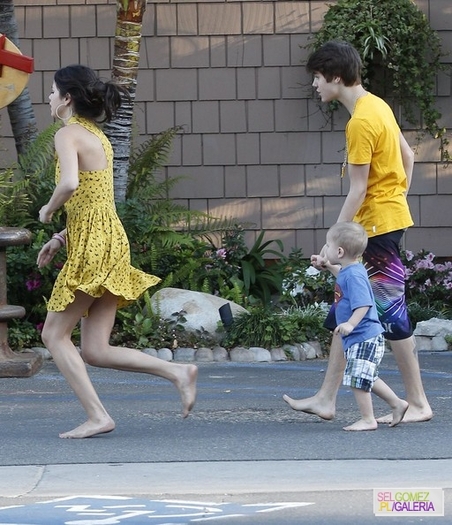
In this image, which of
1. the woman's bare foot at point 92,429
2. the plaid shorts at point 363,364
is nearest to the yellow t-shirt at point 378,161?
the plaid shorts at point 363,364

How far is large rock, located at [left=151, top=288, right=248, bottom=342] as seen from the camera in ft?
27.3

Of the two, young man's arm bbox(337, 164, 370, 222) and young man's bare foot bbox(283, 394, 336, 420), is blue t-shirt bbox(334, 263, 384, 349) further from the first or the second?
young man's bare foot bbox(283, 394, 336, 420)

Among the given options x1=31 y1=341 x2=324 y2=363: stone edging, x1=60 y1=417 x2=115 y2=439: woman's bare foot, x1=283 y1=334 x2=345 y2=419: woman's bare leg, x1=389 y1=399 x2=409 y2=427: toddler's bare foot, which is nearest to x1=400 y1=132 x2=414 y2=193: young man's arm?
x1=283 y1=334 x2=345 y2=419: woman's bare leg

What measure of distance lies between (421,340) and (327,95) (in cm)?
343

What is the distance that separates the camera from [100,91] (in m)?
5.30

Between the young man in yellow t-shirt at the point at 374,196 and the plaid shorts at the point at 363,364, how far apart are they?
6.5 inches

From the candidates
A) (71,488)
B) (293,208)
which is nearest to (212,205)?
(293,208)

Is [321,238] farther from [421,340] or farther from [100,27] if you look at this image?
[100,27]

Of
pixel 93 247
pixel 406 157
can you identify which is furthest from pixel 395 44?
pixel 93 247

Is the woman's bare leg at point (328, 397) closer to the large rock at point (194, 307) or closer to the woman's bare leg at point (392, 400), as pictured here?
the woman's bare leg at point (392, 400)

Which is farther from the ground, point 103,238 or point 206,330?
point 103,238

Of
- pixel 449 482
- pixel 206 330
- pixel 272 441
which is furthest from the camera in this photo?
pixel 206 330

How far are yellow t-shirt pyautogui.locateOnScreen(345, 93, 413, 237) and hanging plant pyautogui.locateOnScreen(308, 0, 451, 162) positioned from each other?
4.19 m

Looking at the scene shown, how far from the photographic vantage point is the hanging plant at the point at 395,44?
9633 mm
